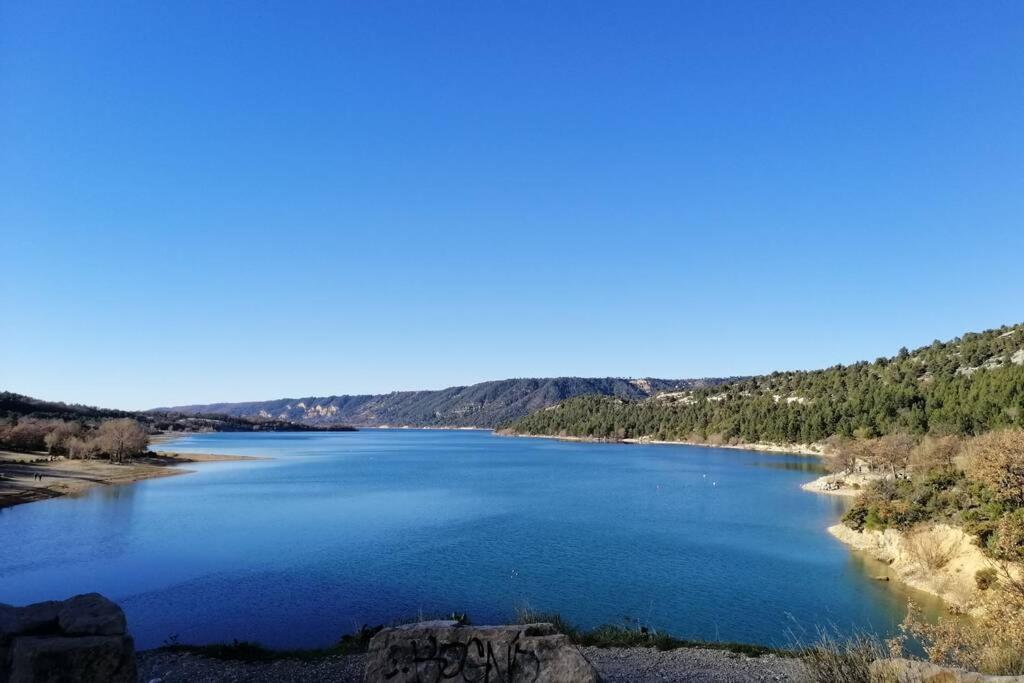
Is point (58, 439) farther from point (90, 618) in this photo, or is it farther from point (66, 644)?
point (66, 644)

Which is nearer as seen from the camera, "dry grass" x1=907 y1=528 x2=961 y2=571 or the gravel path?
the gravel path

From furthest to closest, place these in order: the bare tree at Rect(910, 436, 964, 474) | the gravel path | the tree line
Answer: the tree line < the bare tree at Rect(910, 436, 964, 474) < the gravel path

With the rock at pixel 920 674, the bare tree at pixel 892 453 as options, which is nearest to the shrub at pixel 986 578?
the rock at pixel 920 674

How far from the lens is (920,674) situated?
354 inches

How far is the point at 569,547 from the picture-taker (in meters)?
33.7

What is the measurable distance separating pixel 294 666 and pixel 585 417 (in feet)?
605

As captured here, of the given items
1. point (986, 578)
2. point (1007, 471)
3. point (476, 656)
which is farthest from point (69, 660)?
point (1007, 471)

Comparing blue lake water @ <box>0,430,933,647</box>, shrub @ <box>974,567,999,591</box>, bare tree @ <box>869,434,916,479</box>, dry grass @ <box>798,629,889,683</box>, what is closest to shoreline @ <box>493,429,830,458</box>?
bare tree @ <box>869,434,916,479</box>

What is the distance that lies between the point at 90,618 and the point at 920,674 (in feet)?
39.9

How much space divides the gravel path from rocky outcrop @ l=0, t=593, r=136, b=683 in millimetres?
4574

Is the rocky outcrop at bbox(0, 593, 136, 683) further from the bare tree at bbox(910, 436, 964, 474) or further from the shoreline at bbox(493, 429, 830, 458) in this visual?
the shoreline at bbox(493, 429, 830, 458)

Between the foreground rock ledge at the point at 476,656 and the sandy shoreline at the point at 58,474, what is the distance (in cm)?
5072

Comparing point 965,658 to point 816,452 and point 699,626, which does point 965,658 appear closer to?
point 699,626

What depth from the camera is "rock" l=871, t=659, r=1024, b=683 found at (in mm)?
8398
